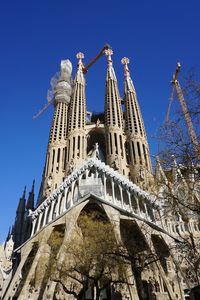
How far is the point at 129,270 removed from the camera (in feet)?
53.7

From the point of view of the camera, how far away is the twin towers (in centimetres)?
3123

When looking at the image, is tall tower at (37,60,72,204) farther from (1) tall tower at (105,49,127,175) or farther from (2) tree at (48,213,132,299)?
(2) tree at (48,213,132,299)

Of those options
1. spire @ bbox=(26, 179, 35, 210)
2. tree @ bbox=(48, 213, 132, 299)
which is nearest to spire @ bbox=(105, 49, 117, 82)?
spire @ bbox=(26, 179, 35, 210)

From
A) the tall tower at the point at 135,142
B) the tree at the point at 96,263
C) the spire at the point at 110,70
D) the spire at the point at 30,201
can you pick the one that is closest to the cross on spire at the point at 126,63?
the spire at the point at 110,70

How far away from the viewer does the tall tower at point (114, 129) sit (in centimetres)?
3178

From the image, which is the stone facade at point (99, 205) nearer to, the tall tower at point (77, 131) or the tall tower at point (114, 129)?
the tall tower at point (77, 131)

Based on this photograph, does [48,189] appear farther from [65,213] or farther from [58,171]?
[65,213]

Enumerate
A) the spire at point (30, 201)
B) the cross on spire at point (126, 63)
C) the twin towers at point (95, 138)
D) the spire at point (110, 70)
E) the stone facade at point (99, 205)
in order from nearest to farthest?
the stone facade at point (99, 205) < the twin towers at point (95, 138) < the spire at point (30, 201) < the spire at point (110, 70) < the cross on spire at point (126, 63)

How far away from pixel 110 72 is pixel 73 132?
15959 mm

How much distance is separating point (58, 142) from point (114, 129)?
309 inches

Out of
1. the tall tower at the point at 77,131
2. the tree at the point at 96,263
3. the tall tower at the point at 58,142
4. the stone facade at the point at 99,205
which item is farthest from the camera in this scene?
the tall tower at the point at 77,131

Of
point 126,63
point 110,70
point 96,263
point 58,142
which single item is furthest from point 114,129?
point 96,263

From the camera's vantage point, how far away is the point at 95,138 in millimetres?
41719

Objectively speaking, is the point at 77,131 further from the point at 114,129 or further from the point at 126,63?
the point at 126,63
